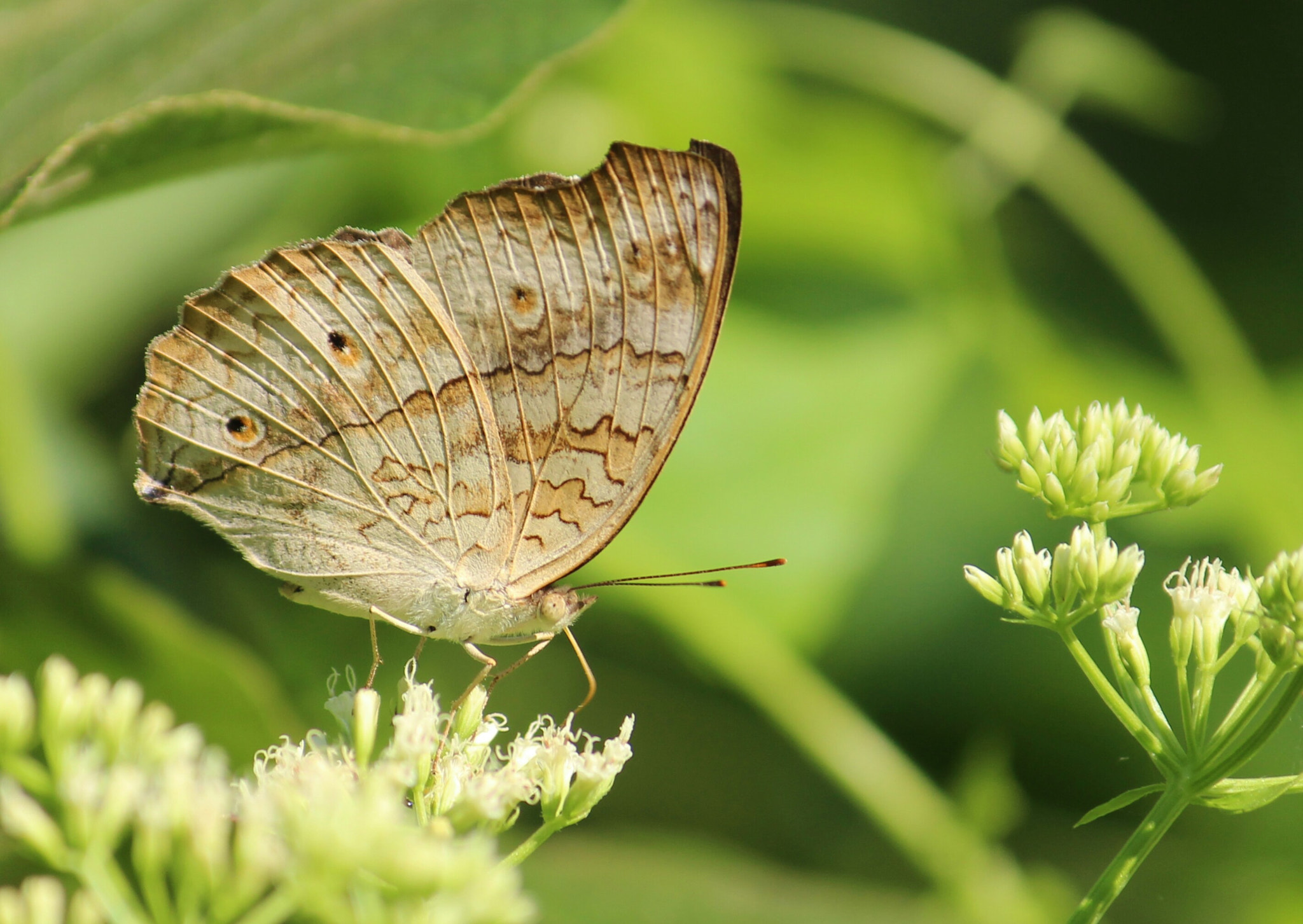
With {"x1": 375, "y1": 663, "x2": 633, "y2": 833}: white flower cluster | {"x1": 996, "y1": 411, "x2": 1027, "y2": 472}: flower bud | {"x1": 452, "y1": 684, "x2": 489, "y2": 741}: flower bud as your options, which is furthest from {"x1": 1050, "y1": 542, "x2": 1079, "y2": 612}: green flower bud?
{"x1": 452, "y1": 684, "x2": 489, "y2": 741}: flower bud

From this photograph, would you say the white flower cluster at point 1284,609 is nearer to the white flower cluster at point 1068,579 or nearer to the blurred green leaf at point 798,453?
the white flower cluster at point 1068,579

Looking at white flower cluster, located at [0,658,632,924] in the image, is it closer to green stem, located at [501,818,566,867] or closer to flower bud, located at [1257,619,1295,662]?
green stem, located at [501,818,566,867]

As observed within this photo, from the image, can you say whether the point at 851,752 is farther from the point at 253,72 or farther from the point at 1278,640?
the point at 253,72

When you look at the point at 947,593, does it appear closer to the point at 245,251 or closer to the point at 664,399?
the point at 664,399

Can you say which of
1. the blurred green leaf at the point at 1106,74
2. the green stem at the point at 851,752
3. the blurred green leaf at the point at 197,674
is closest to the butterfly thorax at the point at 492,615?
the blurred green leaf at the point at 197,674

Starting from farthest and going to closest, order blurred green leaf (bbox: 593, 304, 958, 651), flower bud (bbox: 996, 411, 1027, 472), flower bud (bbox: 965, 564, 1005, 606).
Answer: blurred green leaf (bbox: 593, 304, 958, 651) < flower bud (bbox: 996, 411, 1027, 472) < flower bud (bbox: 965, 564, 1005, 606)

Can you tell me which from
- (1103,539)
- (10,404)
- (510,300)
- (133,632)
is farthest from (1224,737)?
(10,404)
